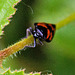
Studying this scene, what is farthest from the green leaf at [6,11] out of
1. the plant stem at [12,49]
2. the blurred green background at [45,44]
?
the blurred green background at [45,44]

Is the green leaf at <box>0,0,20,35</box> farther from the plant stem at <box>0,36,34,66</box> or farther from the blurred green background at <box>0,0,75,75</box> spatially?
the blurred green background at <box>0,0,75,75</box>

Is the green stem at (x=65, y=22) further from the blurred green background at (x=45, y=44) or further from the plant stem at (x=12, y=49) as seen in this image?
the plant stem at (x=12, y=49)

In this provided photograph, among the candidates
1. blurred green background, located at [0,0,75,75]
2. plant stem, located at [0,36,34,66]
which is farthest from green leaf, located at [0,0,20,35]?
blurred green background, located at [0,0,75,75]

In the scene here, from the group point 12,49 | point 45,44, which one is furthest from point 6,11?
point 45,44

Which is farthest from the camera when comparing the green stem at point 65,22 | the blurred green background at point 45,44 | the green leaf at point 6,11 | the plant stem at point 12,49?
the blurred green background at point 45,44

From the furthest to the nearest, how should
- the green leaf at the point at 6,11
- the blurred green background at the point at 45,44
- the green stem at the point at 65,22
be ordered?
the blurred green background at the point at 45,44
the green stem at the point at 65,22
the green leaf at the point at 6,11

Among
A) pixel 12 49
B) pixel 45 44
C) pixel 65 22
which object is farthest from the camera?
pixel 45 44

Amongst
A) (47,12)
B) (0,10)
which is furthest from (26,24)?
(0,10)

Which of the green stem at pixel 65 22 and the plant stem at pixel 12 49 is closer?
the plant stem at pixel 12 49

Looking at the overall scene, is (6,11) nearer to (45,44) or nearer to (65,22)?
(65,22)

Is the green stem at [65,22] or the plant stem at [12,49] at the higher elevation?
the green stem at [65,22]
